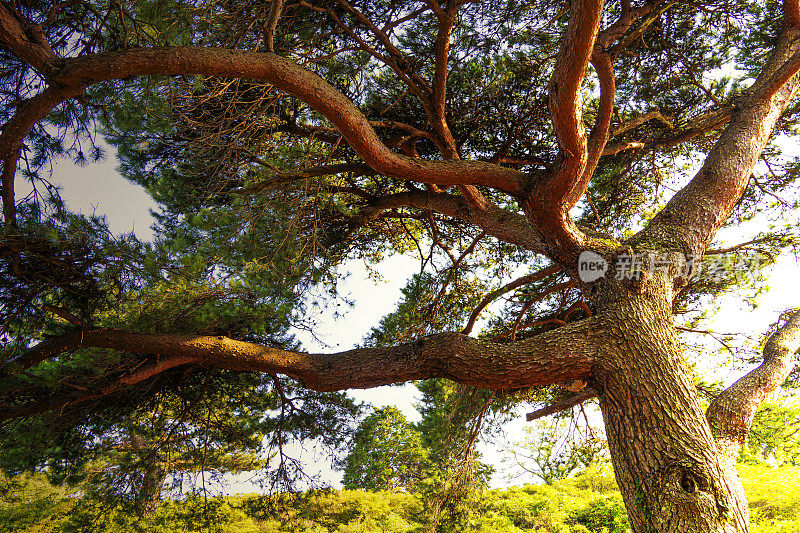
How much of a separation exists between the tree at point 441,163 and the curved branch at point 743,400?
18 millimetres

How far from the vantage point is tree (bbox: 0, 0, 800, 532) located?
8.54 feet

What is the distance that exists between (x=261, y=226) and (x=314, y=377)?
5.34ft

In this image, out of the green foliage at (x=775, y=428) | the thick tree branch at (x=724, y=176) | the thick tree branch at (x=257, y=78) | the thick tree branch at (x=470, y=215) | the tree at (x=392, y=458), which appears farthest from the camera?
the tree at (x=392, y=458)

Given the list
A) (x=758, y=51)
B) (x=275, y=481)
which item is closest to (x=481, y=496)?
(x=275, y=481)

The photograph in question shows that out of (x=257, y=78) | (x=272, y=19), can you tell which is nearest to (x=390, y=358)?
(x=257, y=78)

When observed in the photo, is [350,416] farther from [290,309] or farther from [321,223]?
[321,223]

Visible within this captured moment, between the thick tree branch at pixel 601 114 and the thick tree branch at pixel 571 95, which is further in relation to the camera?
the thick tree branch at pixel 601 114

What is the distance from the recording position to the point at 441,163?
350cm

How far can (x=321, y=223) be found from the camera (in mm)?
4992

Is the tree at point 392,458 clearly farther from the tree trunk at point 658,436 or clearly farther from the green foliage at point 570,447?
the tree trunk at point 658,436

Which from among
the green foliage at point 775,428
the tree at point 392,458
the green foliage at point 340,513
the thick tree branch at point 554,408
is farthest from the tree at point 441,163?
the tree at point 392,458

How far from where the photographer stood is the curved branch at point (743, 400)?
3.22 metres

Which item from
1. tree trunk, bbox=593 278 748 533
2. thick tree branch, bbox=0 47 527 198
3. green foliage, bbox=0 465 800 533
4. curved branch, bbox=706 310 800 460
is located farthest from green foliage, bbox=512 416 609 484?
thick tree branch, bbox=0 47 527 198

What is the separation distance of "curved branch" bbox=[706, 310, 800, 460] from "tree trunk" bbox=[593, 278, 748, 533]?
555 mm
